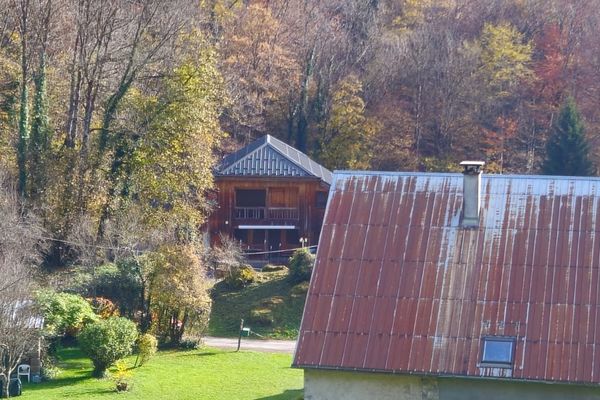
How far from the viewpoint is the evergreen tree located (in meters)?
54.5

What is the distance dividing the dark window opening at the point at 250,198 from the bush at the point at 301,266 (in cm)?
1285

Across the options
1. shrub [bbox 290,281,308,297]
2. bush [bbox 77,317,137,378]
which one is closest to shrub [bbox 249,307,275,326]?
shrub [bbox 290,281,308,297]

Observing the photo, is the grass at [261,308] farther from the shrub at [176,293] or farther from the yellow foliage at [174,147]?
the yellow foliage at [174,147]

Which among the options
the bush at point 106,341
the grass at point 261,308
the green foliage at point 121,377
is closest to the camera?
the green foliage at point 121,377

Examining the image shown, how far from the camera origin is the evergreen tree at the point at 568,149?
54531 mm

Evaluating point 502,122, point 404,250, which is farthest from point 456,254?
point 502,122

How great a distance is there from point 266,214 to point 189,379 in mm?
25177

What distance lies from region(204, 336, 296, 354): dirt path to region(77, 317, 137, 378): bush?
19.2 feet

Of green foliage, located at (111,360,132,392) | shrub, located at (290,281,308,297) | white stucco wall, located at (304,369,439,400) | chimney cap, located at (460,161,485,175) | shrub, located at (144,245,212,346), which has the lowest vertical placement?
green foliage, located at (111,360,132,392)

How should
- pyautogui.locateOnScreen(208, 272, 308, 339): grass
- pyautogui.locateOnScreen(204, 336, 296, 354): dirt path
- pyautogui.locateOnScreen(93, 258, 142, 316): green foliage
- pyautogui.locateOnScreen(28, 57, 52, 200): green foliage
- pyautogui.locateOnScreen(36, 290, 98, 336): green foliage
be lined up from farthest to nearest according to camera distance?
pyautogui.locateOnScreen(28, 57, 52, 200): green foliage, pyautogui.locateOnScreen(208, 272, 308, 339): grass, pyautogui.locateOnScreen(204, 336, 296, 354): dirt path, pyautogui.locateOnScreen(93, 258, 142, 316): green foliage, pyautogui.locateOnScreen(36, 290, 98, 336): green foliage

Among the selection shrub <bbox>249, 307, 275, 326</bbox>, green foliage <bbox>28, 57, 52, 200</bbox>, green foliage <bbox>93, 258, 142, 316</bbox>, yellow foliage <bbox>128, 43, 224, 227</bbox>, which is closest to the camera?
green foliage <bbox>93, 258, 142, 316</bbox>

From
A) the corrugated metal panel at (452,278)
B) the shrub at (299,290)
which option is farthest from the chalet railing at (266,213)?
the corrugated metal panel at (452,278)

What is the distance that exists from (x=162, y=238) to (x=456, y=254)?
1696 cm

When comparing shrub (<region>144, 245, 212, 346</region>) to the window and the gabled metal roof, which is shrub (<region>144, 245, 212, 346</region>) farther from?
the gabled metal roof
